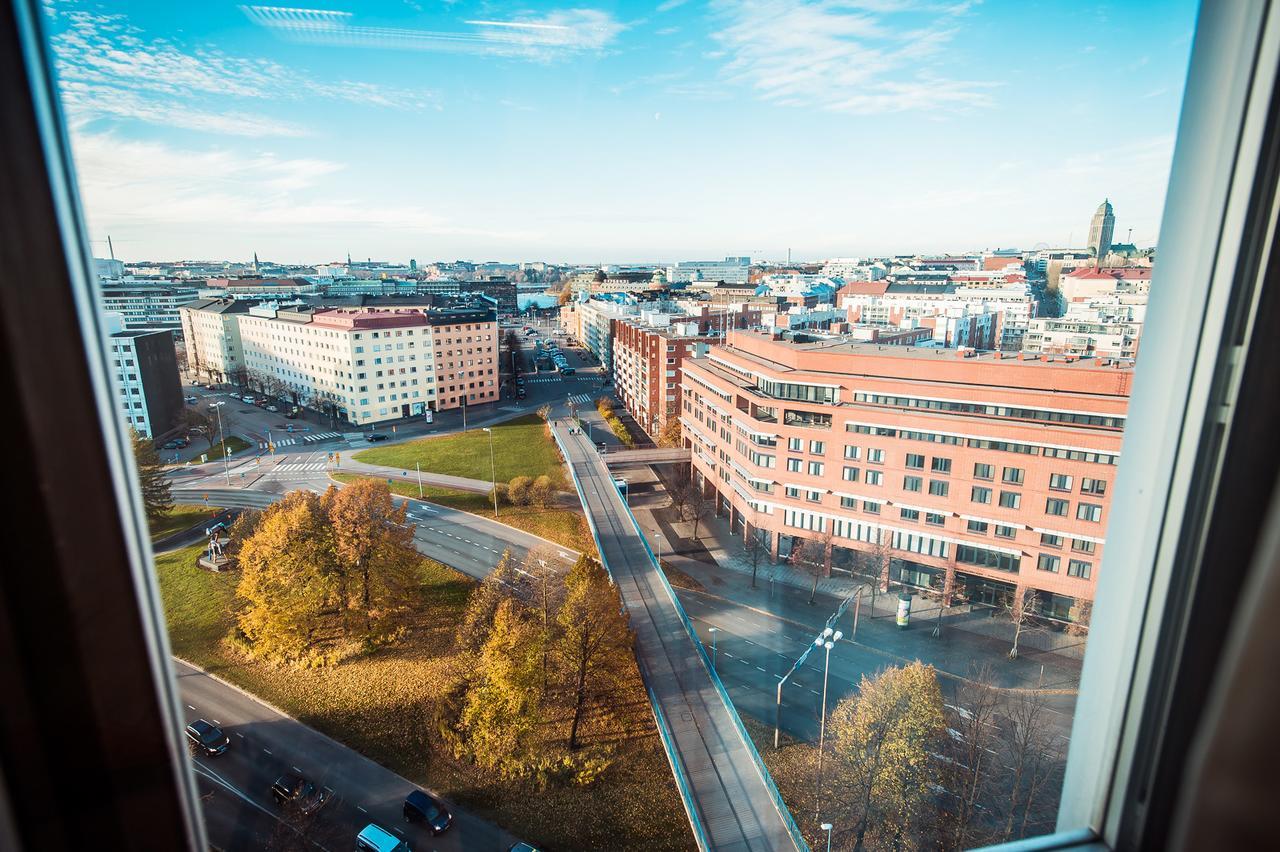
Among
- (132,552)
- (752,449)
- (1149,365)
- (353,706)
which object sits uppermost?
(1149,365)

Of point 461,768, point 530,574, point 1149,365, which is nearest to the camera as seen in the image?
point 1149,365

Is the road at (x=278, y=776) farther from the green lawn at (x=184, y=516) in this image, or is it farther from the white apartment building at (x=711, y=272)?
the white apartment building at (x=711, y=272)

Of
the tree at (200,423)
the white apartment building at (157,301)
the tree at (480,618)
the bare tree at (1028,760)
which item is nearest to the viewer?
the bare tree at (1028,760)

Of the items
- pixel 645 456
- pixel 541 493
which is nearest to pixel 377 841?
pixel 541 493

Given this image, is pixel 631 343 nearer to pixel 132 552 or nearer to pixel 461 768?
pixel 461 768

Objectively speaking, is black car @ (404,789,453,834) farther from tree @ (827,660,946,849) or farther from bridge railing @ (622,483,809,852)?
tree @ (827,660,946,849)

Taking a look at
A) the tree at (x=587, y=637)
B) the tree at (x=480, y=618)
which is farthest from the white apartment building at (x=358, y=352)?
the tree at (x=587, y=637)

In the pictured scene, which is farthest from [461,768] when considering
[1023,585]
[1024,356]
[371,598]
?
[1024,356]
